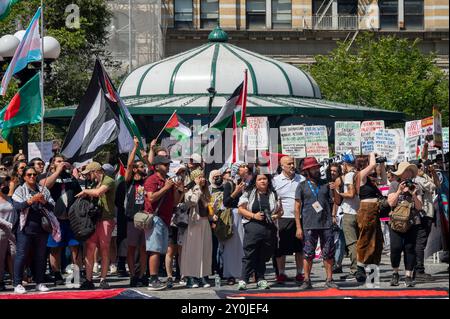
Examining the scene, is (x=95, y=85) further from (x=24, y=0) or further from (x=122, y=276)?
(x=24, y=0)

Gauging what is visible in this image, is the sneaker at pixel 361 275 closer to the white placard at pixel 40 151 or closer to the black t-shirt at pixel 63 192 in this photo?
the black t-shirt at pixel 63 192

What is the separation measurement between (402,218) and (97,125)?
14.9 ft

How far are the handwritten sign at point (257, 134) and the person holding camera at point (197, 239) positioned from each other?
3679 millimetres

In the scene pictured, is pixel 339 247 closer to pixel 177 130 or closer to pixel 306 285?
pixel 306 285

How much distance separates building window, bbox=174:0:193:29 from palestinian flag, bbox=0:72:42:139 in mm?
38136

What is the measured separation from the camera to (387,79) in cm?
4547

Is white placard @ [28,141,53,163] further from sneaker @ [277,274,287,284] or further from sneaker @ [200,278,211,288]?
sneaker @ [277,274,287,284]

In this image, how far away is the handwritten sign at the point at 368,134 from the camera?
2162 cm

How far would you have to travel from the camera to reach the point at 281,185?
18094mm

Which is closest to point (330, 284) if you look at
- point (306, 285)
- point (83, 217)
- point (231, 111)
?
point (306, 285)

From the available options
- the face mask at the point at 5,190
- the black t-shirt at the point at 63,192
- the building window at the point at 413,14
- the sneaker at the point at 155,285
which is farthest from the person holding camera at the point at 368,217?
the building window at the point at 413,14
